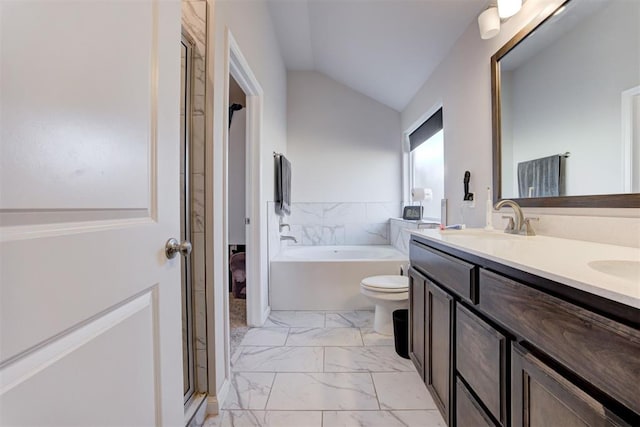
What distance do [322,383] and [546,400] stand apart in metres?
1.29

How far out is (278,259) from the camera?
2938 mm

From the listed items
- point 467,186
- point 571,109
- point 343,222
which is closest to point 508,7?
point 571,109

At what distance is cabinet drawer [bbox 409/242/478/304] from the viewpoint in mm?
1030

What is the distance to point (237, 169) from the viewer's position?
3160 mm

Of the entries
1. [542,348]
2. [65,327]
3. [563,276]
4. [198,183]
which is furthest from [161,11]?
[542,348]

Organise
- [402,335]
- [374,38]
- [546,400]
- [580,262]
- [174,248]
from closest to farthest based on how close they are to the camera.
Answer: [546,400]
[580,262]
[174,248]
[402,335]
[374,38]

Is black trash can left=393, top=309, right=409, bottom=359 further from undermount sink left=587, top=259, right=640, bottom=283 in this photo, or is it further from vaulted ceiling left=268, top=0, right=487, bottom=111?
vaulted ceiling left=268, top=0, right=487, bottom=111

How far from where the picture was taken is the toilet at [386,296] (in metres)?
2.16

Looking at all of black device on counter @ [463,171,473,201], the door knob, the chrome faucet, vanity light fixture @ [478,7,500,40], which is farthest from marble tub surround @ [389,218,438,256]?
the door knob

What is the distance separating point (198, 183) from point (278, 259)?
1.64 metres

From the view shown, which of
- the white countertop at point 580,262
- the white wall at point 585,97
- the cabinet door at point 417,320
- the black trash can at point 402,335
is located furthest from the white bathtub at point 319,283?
the white wall at point 585,97

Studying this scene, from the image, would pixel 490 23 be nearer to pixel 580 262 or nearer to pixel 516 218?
pixel 516 218

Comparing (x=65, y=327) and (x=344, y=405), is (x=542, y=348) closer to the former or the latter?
(x=65, y=327)

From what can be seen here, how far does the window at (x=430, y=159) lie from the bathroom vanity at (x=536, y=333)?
1.76 meters
